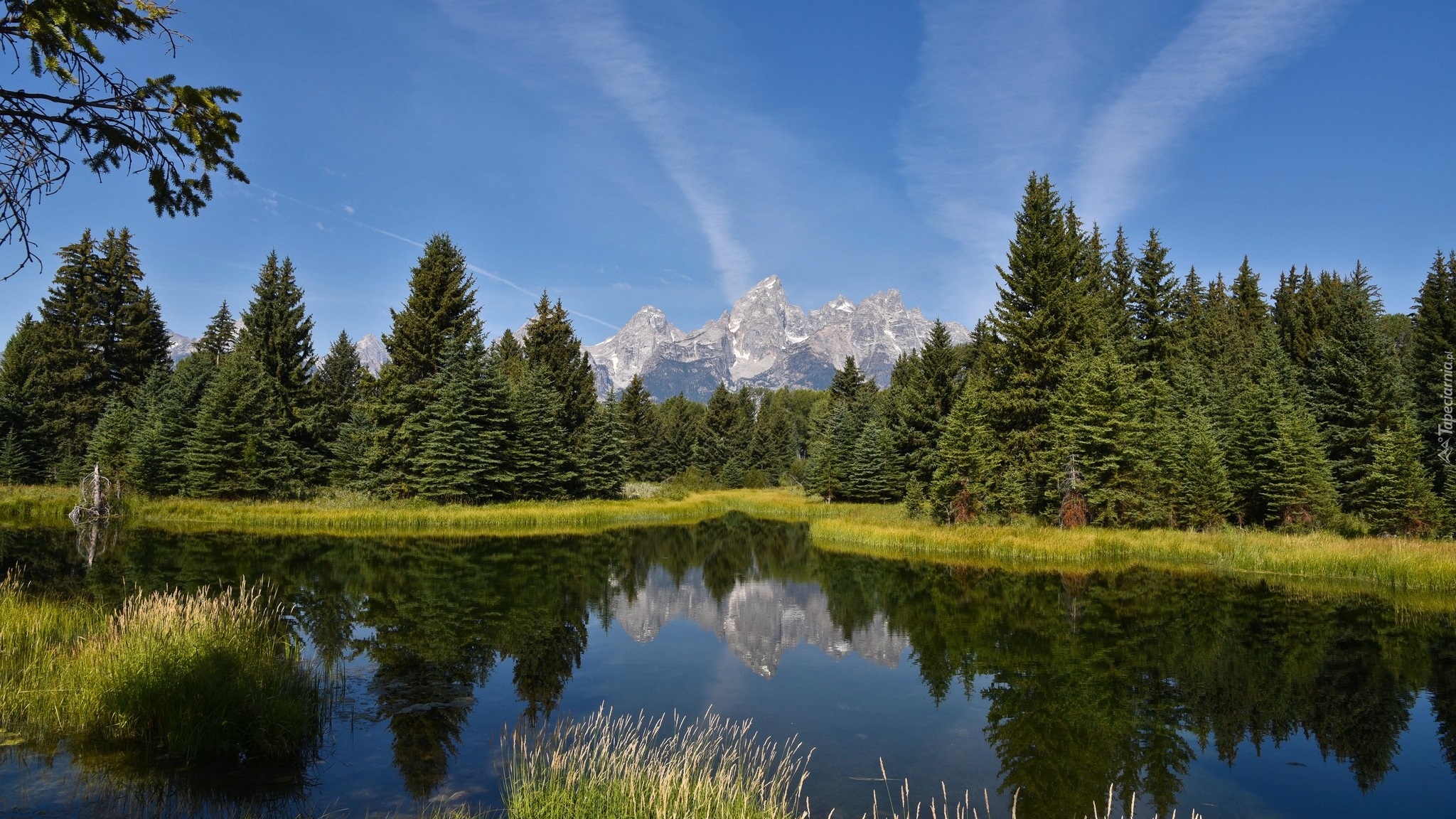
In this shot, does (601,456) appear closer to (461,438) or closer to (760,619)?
(461,438)

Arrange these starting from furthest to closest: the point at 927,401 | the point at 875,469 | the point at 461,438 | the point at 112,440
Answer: the point at 875,469 → the point at 927,401 → the point at 112,440 → the point at 461,438

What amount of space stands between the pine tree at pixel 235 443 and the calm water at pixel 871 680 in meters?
15.0

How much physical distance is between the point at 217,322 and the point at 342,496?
3298 centimetres

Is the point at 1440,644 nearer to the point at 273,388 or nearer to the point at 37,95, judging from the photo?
the point at 37,95

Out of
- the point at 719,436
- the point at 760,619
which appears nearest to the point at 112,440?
the point at 760,619

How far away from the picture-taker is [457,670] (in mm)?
12500

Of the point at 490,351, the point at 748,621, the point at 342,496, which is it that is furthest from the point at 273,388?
the point at 748,621

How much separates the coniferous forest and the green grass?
29718 mm

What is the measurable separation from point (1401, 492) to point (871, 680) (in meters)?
29.5

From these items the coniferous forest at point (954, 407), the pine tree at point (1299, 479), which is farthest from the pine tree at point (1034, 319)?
the pine tree at point (1299, 479)

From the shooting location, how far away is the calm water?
325 inches

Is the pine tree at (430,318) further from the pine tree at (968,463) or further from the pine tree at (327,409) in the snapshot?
the pine tree at (968,463)

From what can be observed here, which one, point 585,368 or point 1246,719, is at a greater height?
point 585,368

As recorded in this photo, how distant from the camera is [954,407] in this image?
3722 cm
